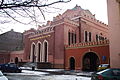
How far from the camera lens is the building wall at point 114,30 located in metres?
17.5

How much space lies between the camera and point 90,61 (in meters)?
26.6

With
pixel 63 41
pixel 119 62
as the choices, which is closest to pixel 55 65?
pixel 63 41

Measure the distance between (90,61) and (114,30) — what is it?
981 centimetres

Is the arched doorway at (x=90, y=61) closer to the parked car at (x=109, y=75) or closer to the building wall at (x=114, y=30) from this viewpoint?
the building wall at (x=114, y=30)

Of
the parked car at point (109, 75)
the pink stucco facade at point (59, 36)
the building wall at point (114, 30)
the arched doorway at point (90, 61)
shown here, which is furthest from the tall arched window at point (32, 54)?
the parked car at point (109, 75)

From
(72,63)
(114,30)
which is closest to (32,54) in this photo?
(72,63)

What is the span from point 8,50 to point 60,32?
88.5ft

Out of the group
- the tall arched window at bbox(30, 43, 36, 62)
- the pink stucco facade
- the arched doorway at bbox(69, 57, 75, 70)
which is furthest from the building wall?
the tall arched window at bbox(30, 43, 36, 62)

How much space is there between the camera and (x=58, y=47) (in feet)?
107

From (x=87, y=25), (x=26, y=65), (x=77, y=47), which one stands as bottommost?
(x=26, y=65)

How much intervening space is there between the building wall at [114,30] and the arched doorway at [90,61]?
314 inches

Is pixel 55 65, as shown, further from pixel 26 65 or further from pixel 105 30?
pixel 105 30

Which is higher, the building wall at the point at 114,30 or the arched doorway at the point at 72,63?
the building wall at the point at 114,30

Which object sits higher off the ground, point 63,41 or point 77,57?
point 63,41
